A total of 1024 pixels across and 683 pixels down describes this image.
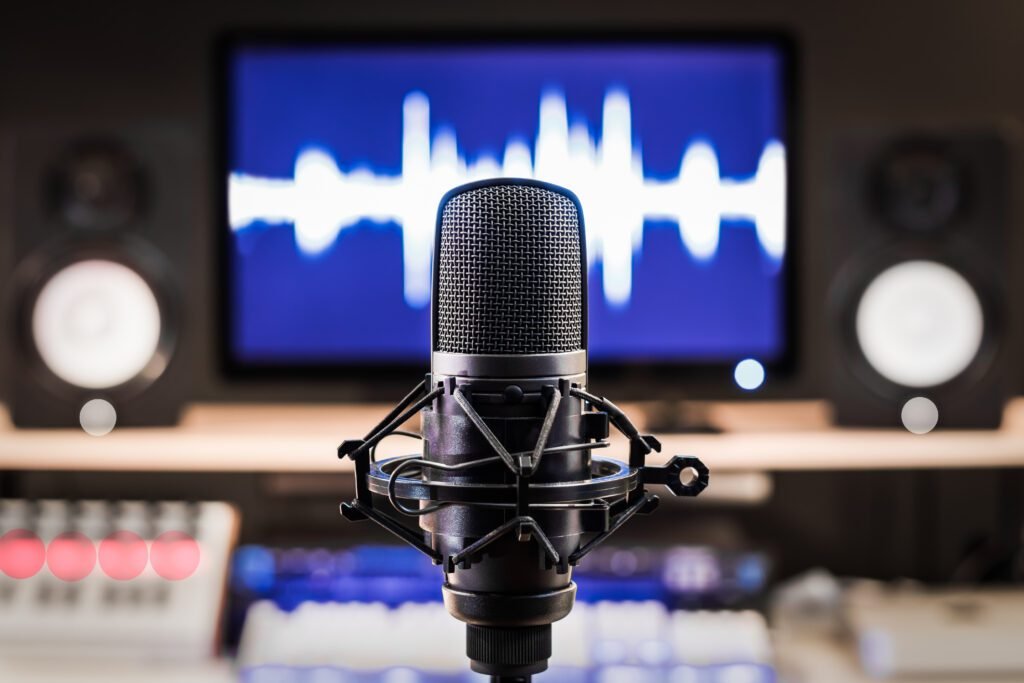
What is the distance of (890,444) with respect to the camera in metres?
1.45

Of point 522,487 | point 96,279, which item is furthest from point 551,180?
point 522,487

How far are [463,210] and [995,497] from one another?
1.63 m

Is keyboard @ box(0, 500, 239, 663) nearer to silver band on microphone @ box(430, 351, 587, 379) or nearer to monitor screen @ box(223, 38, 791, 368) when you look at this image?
monitor screen @ box(223, 38, 791, 368)

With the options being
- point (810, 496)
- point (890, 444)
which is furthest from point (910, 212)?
point (810, 496)

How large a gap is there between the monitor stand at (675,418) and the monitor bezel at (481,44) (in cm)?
4

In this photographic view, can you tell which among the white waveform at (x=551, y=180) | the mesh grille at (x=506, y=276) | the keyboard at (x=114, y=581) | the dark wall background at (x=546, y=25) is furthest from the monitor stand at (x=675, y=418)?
the mesh grille at (x=506, y=276)

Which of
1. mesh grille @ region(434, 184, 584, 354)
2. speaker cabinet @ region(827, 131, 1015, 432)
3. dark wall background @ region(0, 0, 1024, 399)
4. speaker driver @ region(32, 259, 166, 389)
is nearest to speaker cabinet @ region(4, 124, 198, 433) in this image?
speaker driver @ region(32, 259, 166, 389)

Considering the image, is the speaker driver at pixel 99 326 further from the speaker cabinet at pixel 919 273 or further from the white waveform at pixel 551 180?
the speaker cabinet at pixel 919 273

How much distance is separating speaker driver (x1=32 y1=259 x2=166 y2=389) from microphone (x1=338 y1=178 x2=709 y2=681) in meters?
1.09

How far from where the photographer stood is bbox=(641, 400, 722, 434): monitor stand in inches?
61.4

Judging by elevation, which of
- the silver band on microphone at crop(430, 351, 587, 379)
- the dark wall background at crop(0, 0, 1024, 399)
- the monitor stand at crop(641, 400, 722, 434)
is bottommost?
the monitor stand at crop(641, 400, 722, 434)

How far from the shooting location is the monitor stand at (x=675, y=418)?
1559mm

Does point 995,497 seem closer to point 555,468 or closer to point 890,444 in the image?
point 890,444

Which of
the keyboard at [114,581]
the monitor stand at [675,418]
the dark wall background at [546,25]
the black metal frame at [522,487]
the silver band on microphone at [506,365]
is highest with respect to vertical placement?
the dark wall background at [546,25]
